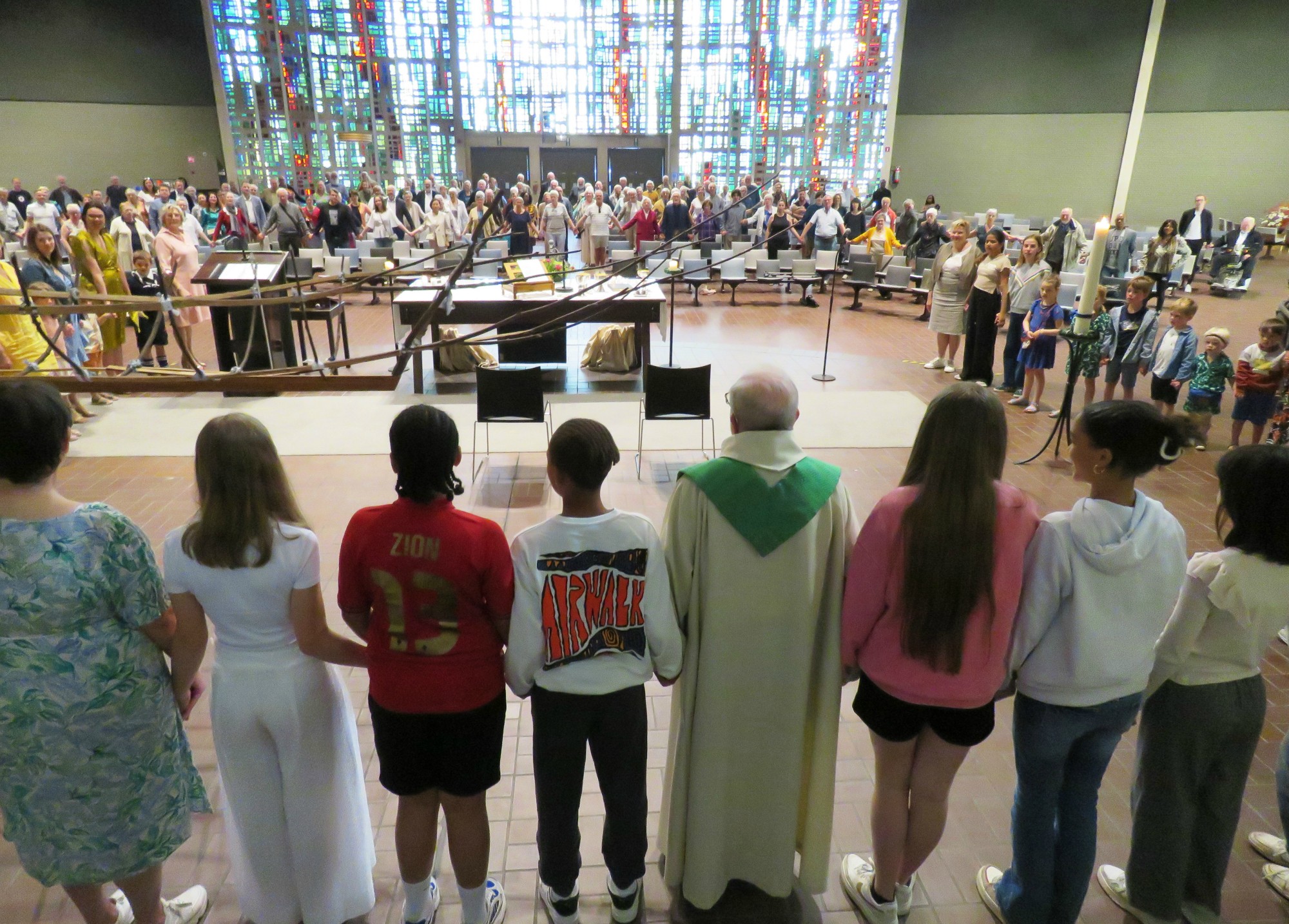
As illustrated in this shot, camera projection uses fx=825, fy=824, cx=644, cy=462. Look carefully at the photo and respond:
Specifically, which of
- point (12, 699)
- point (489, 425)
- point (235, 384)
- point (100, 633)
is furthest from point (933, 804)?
point (489, 425)

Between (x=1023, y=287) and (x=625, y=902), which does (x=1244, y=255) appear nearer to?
(x=1023, y=287)

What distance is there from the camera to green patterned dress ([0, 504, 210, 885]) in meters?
1.93

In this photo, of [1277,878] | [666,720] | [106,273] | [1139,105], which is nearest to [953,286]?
[666,720]

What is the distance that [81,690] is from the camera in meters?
2.05

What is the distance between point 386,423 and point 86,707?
5.50 metres

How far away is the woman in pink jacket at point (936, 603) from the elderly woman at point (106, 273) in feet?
23.9

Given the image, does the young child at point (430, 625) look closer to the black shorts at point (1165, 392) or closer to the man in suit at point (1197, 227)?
the black shorts at point (1165, 392)

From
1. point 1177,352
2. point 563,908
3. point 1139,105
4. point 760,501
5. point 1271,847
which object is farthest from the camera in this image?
point 1139,105

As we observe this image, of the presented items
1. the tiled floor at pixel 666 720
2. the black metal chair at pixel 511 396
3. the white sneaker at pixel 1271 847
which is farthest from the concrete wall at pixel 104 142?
the white sneaker at pixel 1271 847

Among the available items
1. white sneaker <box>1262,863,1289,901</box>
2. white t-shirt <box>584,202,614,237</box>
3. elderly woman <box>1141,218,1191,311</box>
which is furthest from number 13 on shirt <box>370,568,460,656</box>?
white t-shirt <box>584,202,614,237</box>

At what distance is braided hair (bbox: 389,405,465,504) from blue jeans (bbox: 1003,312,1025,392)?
25.1ft

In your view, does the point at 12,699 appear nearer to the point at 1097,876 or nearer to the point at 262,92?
the point at 1097,876

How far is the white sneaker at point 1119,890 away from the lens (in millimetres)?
2520

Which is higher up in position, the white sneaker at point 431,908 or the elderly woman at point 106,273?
the elderly woman at point 106,273
